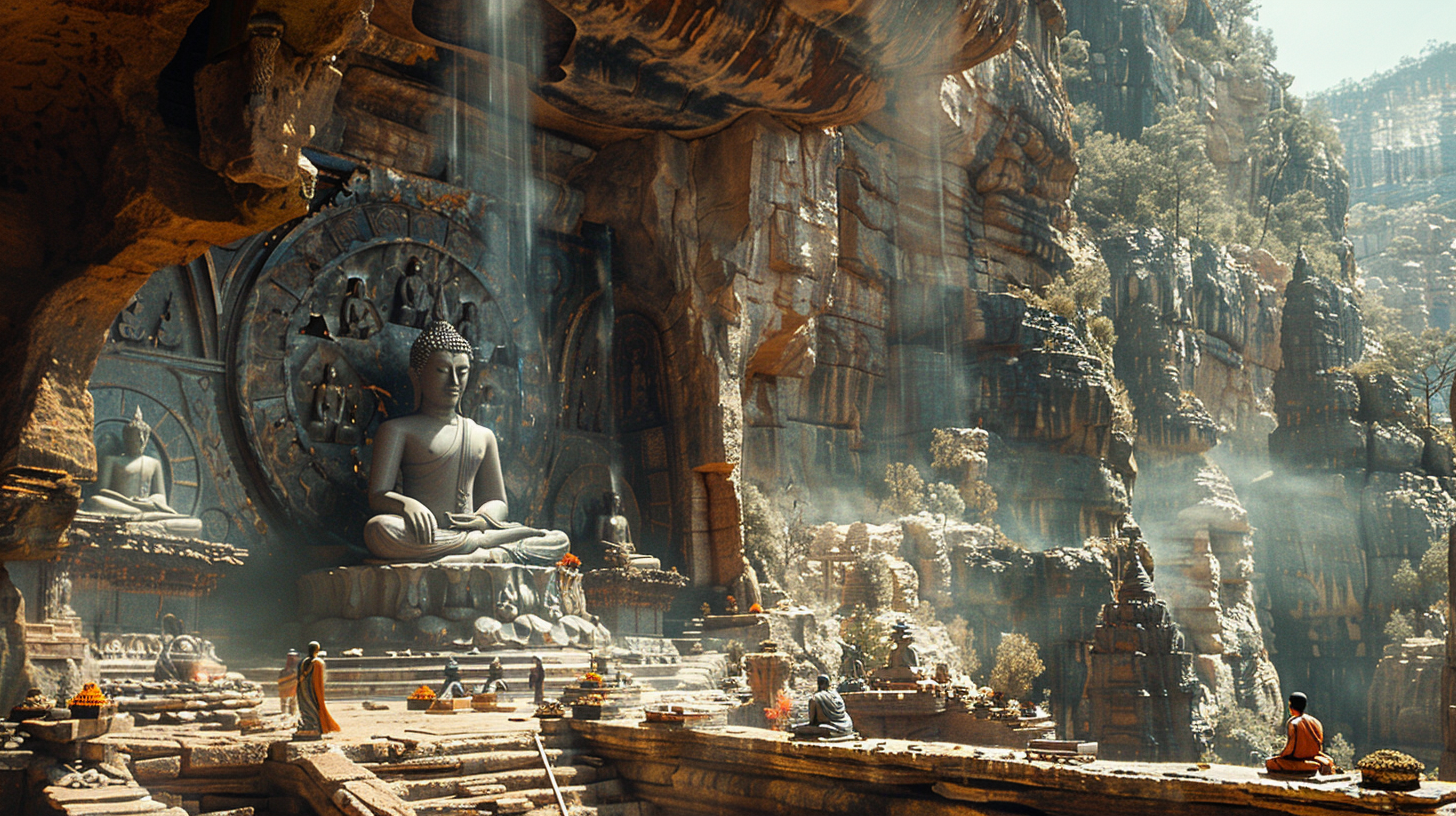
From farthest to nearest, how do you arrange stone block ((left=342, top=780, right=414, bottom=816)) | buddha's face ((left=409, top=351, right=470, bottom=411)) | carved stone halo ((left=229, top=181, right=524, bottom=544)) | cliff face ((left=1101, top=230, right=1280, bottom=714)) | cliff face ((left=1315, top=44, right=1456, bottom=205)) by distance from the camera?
cliff face ((left=1315, top=44, right=1456, bottom=205))
cliff face ((left=1101, top=230, right=1280, bottom=714))
buddha's face ((left=409, top=351, right=470, bottom=411))
carved stone halo ((left=229, top=181, right=524, bottom=544))
stone block ((left=342, top=780, right=414, bottom=816))

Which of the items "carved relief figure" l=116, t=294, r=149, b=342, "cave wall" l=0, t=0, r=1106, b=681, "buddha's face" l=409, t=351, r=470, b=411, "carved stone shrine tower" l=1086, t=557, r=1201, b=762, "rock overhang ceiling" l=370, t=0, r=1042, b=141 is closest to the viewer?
"cave wall" l=0, t=0, r=1106, b=681

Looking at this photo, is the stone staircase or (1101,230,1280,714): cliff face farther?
(1101,230,1280,714): cliff face

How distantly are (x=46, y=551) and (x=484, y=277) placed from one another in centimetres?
1062

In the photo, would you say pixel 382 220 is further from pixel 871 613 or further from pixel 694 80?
pixel 871 613

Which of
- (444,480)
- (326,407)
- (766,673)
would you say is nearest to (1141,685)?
(766,673)

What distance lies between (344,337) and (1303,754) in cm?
1300

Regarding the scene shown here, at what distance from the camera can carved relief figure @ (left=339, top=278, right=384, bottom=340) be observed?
15.9 metres

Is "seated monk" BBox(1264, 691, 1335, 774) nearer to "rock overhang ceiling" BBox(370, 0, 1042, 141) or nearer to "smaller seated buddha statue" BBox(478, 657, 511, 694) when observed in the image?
"smaller seated buddha statue" BBox(478, 657, 511, 694)

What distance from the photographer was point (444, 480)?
15.2 meters

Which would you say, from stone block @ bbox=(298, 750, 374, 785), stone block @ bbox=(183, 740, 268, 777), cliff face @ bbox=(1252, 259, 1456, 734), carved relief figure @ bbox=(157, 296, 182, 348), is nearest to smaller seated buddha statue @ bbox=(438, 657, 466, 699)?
stone block @ bbox=(183, 740, 268, 777)

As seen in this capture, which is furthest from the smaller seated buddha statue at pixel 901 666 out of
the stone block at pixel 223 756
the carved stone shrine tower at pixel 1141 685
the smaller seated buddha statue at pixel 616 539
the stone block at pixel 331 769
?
the carved stone shrine tower at pixel 1141 685

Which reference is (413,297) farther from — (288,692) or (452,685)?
(288,692)

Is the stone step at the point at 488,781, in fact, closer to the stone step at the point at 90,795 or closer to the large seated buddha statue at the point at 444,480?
the stone step at the point at 90,795

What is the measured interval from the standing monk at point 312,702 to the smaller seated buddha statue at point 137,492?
5171 millimetres
